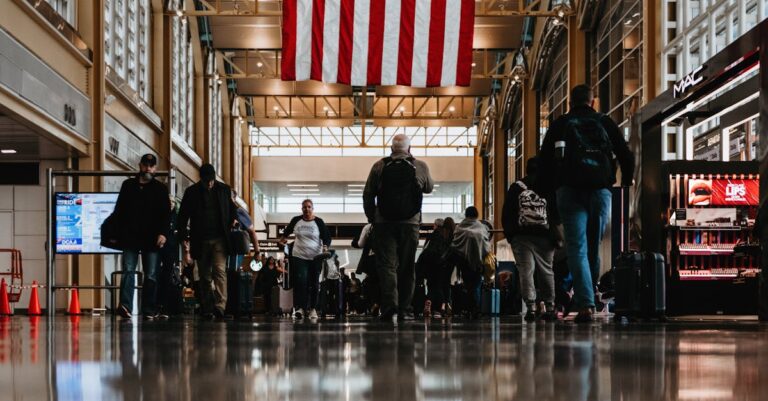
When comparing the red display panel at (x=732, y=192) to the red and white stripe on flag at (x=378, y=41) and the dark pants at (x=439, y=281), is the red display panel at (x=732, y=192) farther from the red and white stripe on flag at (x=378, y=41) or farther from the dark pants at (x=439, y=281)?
the red and white stripe on flag at (x=378, y=41)

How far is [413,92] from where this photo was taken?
46.0m

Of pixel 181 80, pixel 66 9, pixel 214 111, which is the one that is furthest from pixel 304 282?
pixel 214 111

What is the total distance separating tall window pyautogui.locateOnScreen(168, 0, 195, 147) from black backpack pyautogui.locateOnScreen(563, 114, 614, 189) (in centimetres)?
2301

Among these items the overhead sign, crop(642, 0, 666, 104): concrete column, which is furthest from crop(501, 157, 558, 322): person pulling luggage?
crop(642, 0, 666, 104): concrete column

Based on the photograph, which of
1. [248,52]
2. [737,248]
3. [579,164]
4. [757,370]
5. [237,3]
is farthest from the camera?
[248,52]

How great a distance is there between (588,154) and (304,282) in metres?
5.91

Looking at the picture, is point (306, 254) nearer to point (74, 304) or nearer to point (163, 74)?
point (74, 304)

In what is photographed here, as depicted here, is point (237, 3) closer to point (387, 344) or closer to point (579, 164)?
point (579, 164)

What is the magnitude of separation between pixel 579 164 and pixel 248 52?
110ft

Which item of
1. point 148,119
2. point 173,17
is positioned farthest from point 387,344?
point 173,17

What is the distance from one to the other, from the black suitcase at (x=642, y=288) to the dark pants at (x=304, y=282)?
426 cm

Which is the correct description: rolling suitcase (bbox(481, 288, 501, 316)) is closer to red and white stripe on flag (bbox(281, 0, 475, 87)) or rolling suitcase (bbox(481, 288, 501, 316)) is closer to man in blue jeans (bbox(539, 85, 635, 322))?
red and white stripe on flag (bbox(281, 0, 475, 87))

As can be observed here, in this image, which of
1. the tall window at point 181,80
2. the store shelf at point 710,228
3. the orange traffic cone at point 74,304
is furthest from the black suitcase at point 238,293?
the tall window at point 181,80

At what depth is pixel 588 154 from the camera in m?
8.71
